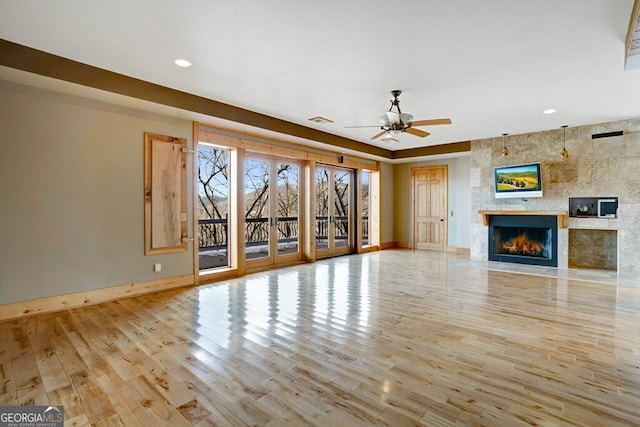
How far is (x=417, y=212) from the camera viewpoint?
375 inches

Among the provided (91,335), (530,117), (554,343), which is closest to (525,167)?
(530,117)

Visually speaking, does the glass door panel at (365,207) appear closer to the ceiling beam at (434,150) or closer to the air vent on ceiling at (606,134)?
the ceiling beam at (434,150)

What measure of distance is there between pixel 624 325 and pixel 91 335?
5492 mm

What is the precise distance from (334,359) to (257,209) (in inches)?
168

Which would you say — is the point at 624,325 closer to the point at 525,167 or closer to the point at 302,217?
the point at 525,167

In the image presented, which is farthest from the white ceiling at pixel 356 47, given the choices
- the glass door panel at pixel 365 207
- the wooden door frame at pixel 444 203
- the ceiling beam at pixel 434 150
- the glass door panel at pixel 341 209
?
the glass door panel at pixel 365 207

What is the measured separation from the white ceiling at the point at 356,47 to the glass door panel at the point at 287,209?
2.08 m

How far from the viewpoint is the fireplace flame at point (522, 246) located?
680cm

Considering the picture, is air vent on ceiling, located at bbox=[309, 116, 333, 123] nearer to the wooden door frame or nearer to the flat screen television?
the flat screen television

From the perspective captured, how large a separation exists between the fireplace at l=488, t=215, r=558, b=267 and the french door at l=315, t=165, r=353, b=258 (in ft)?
11.4

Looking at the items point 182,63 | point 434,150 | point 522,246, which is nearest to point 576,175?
point 522,246

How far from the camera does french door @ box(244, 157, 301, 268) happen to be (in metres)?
6.30

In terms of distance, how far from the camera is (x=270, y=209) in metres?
6.48

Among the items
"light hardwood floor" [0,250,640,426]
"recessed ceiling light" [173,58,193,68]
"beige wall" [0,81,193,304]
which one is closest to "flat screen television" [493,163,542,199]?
"light hardwood floor" [0,250,640,426]
